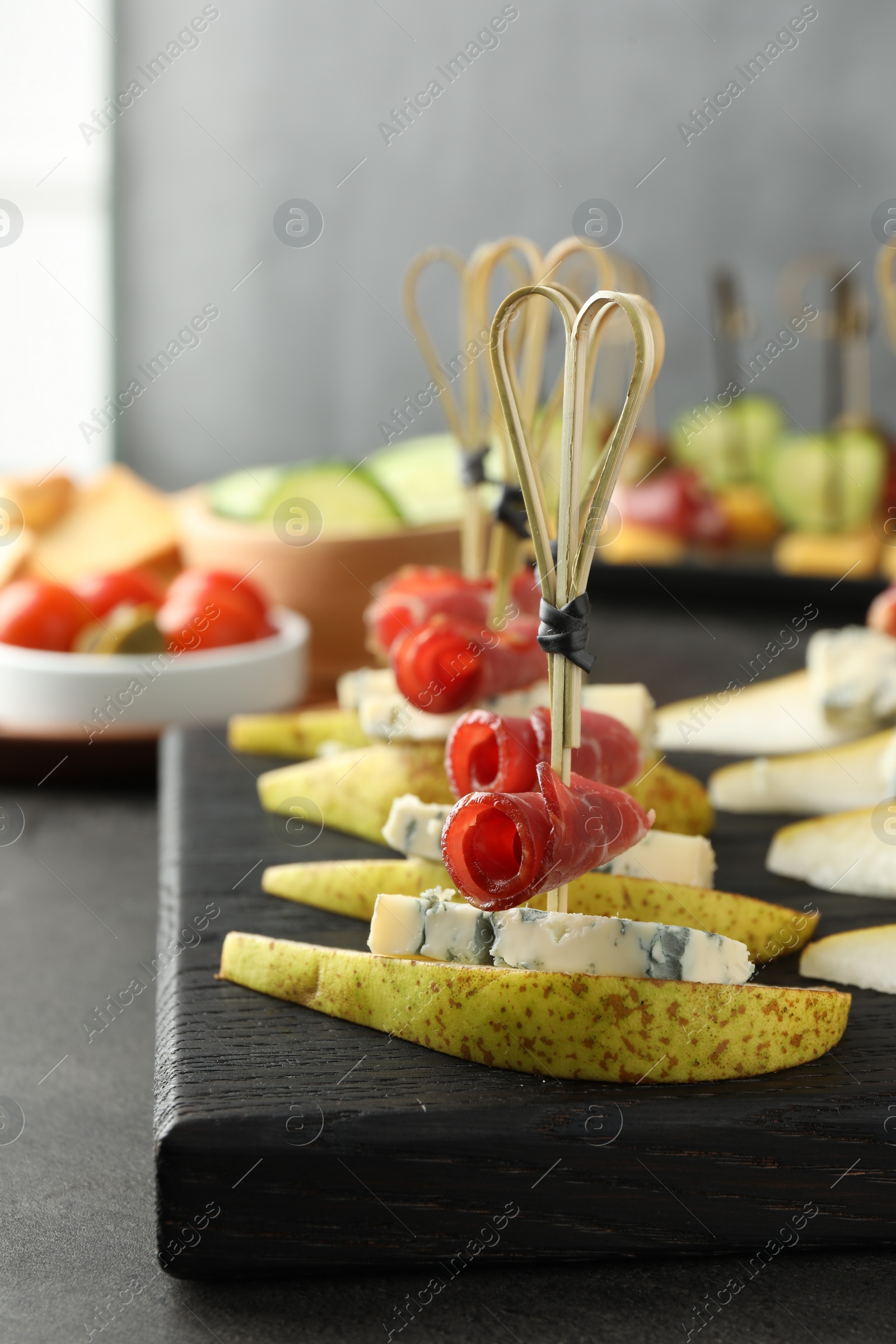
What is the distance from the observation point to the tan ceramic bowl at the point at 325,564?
220cm

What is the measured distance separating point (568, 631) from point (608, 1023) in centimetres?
27

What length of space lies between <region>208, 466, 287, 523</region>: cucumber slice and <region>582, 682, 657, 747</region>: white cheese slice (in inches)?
40.4

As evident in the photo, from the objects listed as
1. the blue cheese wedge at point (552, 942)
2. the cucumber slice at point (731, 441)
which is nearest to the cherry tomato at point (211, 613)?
the blue cheese wedge at point (552, 942)

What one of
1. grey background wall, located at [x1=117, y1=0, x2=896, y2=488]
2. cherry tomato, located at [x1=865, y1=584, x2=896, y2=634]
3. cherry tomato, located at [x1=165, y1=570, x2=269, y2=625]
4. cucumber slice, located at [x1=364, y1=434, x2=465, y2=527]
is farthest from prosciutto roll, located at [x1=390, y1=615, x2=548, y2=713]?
grey background wall, located at [x1=117, y1=0, x2=896, y2=488]

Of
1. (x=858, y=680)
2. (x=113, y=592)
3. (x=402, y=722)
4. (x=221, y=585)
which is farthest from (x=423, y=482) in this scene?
(x=402, y=722)

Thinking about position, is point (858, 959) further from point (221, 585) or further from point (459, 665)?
point (221, 585)

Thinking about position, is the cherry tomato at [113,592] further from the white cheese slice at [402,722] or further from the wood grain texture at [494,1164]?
Result: the wood grain texture at [494,1164]

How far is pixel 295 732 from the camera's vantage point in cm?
170

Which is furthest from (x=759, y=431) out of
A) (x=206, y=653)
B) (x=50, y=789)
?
(x=50, y=789)

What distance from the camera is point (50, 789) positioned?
1943 mm

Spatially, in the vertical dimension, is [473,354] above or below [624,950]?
above

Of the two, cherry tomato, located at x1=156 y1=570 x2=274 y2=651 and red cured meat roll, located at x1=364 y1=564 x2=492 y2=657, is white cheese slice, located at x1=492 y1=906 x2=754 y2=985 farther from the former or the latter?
cherry tomato, located at x1=156 y1=570 x2=274 y2=651

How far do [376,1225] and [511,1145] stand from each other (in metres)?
0.10

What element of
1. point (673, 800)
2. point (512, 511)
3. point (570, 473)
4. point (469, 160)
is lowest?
point (673, 800)
